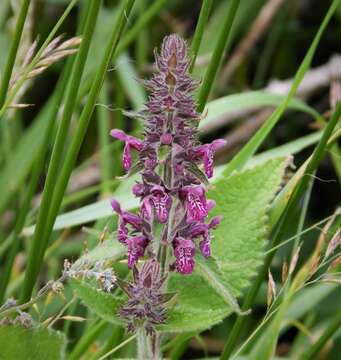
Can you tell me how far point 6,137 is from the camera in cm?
231

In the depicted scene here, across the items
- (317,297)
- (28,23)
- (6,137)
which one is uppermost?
(28,23)

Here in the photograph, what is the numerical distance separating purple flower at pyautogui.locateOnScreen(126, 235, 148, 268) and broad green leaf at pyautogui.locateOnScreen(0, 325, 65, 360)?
159 mm

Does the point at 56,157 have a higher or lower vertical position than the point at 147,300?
higher

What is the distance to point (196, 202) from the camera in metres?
1.15

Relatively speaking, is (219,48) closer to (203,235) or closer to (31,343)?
(203,235)

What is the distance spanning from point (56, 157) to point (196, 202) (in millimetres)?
288

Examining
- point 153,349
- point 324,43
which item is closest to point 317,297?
point 153,349

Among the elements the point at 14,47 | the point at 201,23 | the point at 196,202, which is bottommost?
the point at 196,202

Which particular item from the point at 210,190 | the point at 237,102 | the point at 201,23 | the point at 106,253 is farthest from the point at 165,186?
the point at 237,102

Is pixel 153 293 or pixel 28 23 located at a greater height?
pixel 28 23

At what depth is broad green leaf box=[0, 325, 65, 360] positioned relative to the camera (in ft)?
3.91

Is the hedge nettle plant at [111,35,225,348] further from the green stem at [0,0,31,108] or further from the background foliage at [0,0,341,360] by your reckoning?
the green stem at [0,0,31,108]

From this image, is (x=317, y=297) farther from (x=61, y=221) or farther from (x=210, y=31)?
(x=210, y=31)

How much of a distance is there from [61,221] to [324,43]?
1.87 m
